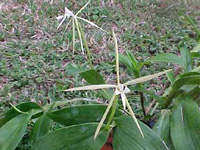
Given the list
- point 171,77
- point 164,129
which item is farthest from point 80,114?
point 171,77

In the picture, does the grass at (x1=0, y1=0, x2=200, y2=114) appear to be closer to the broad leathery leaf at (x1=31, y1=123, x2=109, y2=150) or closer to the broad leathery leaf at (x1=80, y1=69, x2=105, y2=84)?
the broad leathery leaf at (x1=80, y1=69, x2=105, y2=84)

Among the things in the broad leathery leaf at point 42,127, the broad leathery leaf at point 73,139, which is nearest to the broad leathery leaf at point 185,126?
the broad leathery leaf at point 73,139

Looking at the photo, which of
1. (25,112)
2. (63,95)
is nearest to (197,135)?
(25,112)

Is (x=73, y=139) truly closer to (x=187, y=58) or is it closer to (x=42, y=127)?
(x=42, y=127)

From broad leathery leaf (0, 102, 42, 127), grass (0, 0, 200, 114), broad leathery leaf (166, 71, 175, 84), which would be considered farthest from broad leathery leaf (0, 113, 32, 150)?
grass (0, 0, 200, 114)

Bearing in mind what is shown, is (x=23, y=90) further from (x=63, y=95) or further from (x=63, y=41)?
(x=63, y=41)

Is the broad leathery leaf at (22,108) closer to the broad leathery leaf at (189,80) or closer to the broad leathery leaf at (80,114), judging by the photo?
the broad leathery leaf at (80,114)
